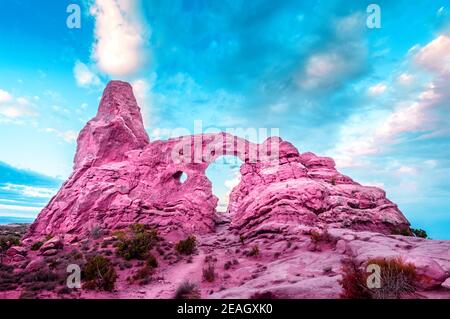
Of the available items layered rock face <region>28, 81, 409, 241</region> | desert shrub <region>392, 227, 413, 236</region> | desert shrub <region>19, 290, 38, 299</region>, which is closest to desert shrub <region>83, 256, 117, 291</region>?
desert shrub <region>19, 290, 38, 299</region>

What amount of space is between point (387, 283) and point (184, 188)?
22319 mm

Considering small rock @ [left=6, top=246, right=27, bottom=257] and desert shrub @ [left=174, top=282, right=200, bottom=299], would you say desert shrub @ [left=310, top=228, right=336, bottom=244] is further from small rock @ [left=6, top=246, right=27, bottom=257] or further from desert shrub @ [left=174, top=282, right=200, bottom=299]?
small rock @ [left=6, top=246, right=27, bottom=257]

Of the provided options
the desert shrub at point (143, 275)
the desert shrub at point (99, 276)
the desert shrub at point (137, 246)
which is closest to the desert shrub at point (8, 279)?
the desert shrub at point (99, 276)

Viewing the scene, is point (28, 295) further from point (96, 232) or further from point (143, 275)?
point (96, 232)

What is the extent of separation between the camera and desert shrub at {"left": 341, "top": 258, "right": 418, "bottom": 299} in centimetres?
651

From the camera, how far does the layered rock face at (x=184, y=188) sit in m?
20.0

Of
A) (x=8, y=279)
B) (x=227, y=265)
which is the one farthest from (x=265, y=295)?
(x=8, y=279)

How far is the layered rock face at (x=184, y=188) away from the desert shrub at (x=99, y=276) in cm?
976

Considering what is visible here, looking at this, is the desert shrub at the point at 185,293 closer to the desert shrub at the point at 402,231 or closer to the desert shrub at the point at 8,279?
the desert shrub at the point at 8,279

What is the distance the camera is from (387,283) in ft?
22.4

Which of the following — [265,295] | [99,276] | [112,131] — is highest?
[112,131]

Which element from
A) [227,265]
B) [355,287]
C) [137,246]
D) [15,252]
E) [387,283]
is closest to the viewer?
[355,287]

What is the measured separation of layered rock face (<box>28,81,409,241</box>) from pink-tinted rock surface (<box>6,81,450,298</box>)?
0.33 feet
